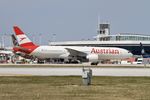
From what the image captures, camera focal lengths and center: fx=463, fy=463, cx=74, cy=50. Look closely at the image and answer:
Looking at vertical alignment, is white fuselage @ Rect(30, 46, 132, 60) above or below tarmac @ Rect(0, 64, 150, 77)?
above


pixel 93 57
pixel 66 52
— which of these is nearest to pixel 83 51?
pixel 66 52

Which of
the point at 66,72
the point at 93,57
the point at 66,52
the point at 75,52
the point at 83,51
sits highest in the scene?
the point at 83,51

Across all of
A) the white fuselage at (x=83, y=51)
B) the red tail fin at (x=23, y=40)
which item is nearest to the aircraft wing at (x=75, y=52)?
the white fuselage at (x=83, y=51)

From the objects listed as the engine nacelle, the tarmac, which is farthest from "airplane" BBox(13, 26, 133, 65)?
the tarmac

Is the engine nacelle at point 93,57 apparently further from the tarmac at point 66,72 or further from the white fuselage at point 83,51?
the tarmac at point 66,72

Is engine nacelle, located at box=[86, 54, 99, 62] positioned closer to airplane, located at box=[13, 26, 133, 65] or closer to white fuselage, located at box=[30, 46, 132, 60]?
airplane, located at box=[13, 26, 133, 65]

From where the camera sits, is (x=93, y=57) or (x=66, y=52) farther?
(x=66, y=52)

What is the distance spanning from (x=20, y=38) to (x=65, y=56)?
11.6 m

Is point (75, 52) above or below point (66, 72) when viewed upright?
above

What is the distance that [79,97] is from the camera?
23719 mm

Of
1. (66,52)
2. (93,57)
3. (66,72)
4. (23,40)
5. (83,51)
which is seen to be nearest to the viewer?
(66,72)

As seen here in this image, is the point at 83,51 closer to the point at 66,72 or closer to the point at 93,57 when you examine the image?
the point at 93,57

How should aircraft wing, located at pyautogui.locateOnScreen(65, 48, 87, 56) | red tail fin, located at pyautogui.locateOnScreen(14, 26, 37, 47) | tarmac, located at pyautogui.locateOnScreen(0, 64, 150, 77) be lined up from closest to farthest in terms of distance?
1. tarmac, located at pyautogui.locateOnScreen(0, 64, 150, 77)
2. aircraft wing, located at pyautogui.locateOnScreen(65, 48, 87, 56)
3. red tail fin, located at pyautogui.locateOnScreen(14, 26, 37, 47)

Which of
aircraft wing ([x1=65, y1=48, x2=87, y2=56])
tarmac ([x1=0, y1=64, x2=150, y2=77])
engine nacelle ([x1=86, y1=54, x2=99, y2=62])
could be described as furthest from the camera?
aircraft wing ([x1=65, y1=48, x2=87, y2=56])
